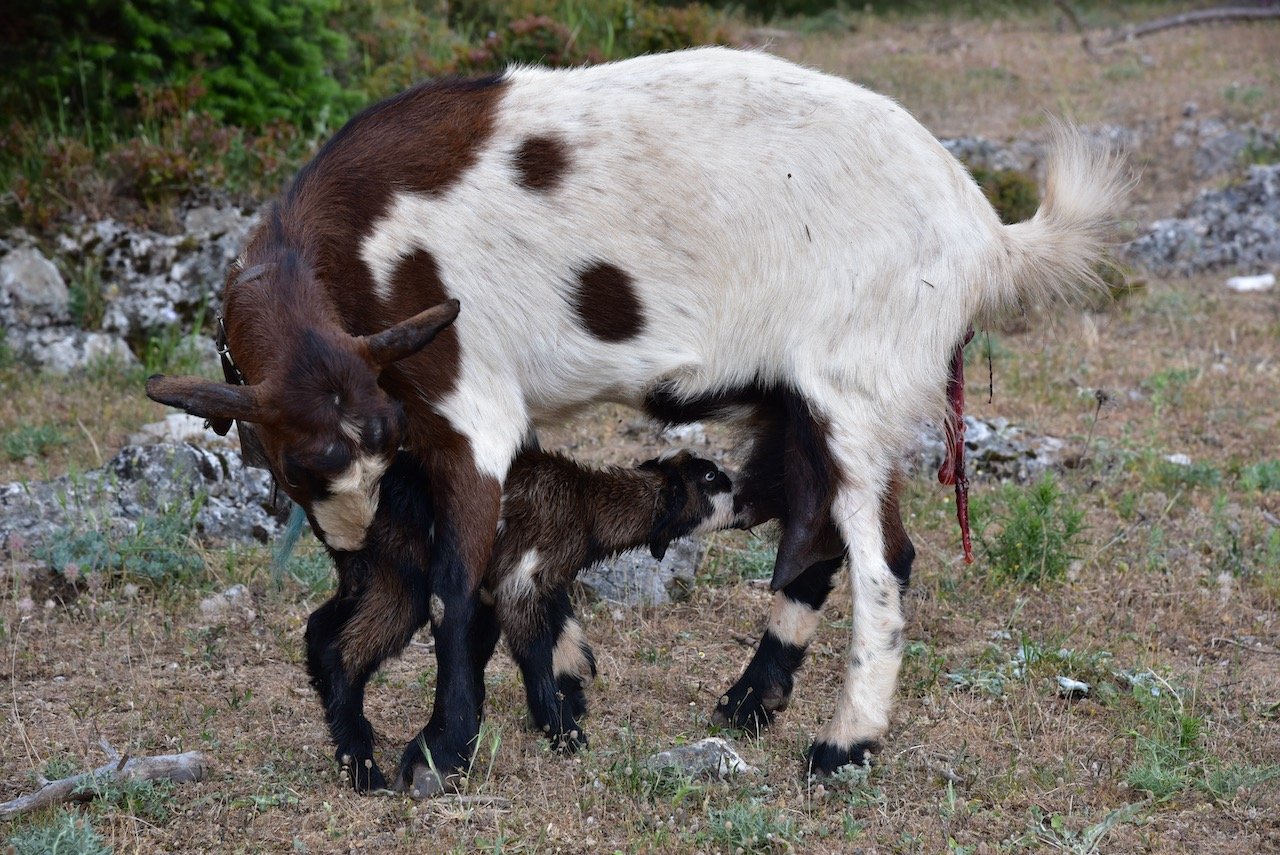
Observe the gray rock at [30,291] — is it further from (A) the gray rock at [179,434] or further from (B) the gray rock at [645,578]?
(B) the gray rock at [645,578]

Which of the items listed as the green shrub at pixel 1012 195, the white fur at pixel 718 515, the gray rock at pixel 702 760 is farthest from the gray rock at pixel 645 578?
the green shrub at pixel 1012 195

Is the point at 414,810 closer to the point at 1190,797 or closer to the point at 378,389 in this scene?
the point at 378,389

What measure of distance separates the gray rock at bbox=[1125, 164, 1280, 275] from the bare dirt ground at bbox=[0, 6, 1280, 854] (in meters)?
2.68

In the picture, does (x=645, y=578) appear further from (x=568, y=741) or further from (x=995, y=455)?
(x=995, y=455)

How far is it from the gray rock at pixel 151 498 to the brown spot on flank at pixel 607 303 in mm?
2195

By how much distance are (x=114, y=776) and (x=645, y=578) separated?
7.65 ft

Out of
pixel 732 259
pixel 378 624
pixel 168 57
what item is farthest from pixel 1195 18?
pixel 378 624

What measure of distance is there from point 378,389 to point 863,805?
1.85 m

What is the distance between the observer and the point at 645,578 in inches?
226

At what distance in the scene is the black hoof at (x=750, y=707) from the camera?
15.4 ft

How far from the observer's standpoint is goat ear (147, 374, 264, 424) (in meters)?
3.65

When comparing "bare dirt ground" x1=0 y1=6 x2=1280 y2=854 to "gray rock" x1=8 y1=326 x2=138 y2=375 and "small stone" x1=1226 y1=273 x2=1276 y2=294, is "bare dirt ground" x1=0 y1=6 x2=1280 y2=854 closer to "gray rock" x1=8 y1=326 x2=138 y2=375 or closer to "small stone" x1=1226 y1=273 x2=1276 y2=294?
"gray rock" x1=8 y1=326 x2=138 y2=375

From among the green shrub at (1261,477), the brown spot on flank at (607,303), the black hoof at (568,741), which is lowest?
the green shrub at (1261,477)

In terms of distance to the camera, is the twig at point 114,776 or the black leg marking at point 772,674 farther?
the black leg marking at point 772,674
